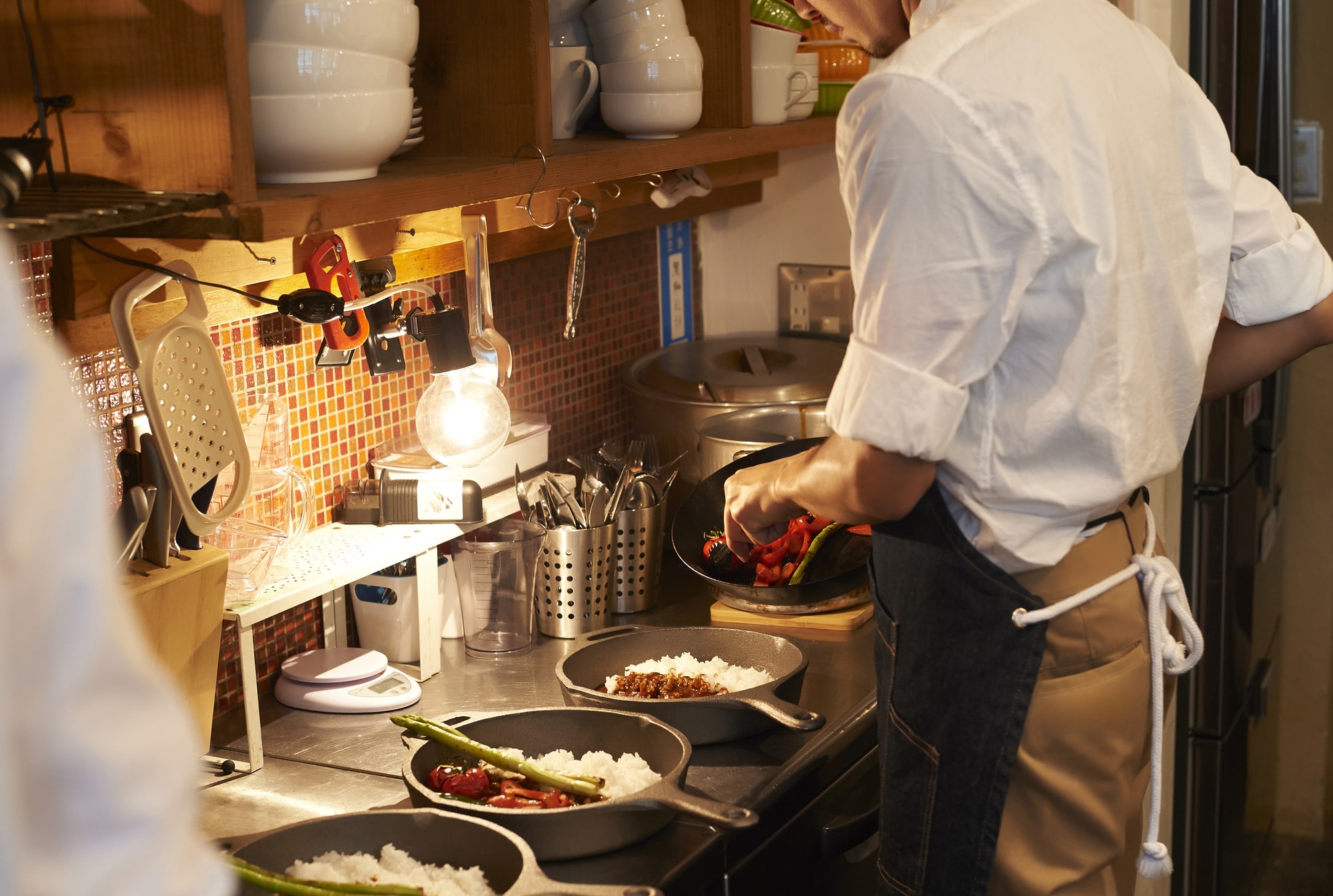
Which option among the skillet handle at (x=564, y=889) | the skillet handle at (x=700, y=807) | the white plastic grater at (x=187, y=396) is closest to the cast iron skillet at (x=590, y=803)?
the skillet handle at (x=700, y=807)

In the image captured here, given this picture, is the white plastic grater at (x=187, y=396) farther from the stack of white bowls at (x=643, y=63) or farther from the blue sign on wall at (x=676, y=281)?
the blue sign on wall at (x=676, y=281)

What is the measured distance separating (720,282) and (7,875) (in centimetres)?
225

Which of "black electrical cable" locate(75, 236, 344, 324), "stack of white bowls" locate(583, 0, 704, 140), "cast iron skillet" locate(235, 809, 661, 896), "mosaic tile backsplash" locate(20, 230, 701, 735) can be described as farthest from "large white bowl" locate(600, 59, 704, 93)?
"cast iron skillet" locate(235, 809, 661, 896)

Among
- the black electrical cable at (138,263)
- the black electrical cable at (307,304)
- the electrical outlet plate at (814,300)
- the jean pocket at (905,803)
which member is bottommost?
the jean pocket at (905,803)

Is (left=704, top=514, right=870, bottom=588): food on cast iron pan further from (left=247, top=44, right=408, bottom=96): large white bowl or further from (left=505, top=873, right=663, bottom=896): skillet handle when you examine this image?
(left=247, top=44, right=408, bottom=96): large white bowl

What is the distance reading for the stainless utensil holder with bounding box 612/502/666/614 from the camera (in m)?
1.94

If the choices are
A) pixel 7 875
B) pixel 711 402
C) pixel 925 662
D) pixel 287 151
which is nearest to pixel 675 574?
pixel 711 402

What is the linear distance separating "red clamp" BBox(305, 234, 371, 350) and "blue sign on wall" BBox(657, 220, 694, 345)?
0.96m

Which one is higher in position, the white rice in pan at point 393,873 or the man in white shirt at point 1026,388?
the man in white shirt at point 1026,388

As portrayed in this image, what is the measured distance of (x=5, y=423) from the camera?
44cm

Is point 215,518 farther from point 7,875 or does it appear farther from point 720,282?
Answer: point 720,282

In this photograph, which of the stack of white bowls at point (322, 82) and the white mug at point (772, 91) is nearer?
the stack of white bowls at point (322, 82)

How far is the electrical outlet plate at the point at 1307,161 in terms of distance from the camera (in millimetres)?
2443

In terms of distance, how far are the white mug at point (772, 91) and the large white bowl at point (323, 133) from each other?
32.9 inches
